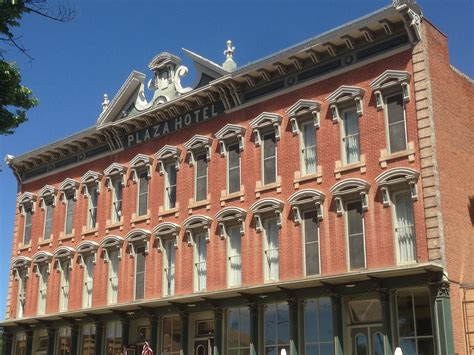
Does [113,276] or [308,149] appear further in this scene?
[113,276]

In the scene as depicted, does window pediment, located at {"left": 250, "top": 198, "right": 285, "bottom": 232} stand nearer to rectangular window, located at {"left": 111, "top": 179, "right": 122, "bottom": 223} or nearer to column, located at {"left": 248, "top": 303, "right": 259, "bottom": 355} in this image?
column, located at {"left": 248, "top": 303, "right": 259, "bottom": 355}

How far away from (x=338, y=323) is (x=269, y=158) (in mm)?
6686

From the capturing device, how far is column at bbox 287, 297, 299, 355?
2331 centimetres

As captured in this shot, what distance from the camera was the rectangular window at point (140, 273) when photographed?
29359mm

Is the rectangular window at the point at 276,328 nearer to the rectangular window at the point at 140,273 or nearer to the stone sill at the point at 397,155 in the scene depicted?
the stone sill at the point at 397,155

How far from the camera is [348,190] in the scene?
75.4 feet

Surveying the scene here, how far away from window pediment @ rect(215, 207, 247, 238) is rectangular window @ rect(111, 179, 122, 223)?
637cm

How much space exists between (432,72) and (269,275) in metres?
8.82

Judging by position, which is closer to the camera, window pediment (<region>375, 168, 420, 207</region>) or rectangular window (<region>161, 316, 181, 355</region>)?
window pediment (<region>375, 168, 420, 207</region>)

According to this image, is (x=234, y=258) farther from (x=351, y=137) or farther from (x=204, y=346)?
(x=351, y=137)

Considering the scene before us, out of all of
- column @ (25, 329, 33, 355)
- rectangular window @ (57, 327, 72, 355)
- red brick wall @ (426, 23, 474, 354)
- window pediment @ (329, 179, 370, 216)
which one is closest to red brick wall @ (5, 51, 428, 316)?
window pediment @ (329, 179, 370, 216)

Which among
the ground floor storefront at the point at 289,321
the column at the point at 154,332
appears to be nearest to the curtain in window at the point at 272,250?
→ the ground floor storefront at the point at 289,321

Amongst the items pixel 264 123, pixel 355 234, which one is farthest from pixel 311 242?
→ pixel 264 123

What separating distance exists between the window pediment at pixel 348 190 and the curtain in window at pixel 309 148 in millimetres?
1497
